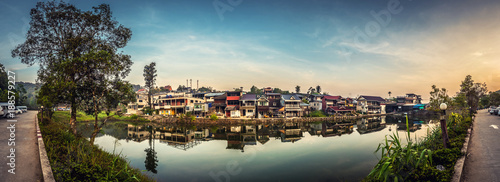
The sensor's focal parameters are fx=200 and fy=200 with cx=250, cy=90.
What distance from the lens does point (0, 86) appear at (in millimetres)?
43875

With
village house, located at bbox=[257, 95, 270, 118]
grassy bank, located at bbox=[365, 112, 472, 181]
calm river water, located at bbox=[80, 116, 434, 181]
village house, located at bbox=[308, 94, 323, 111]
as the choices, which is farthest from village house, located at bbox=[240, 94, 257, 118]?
grassy bank, located at bbox=[365, 112, 472, 181]

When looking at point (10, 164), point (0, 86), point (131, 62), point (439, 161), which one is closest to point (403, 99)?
point (439, 161)

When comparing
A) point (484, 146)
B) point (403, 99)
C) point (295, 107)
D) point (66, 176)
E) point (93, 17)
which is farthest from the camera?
point (403, 99)

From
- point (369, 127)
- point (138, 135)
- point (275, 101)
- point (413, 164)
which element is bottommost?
point (369, 127)

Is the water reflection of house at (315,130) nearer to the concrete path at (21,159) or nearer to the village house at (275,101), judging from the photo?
the village house at (275,101)

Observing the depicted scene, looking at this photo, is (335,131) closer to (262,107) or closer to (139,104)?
(262,107)

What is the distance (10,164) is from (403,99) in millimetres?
95267

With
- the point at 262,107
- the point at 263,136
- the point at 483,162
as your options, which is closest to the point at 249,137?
the point at 263,136

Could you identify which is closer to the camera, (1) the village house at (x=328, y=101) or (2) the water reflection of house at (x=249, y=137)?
(2) the water reflection of house at (x=249, y=137)

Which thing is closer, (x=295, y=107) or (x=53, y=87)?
(x=53, y=87)

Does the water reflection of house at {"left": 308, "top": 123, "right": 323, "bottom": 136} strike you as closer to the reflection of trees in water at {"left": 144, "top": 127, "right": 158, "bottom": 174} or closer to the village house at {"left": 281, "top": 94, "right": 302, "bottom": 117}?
the village house at {"left": 281, "top": 94, "right": 302, "bottom": 117}

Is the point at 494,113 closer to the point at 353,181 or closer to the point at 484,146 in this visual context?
the point at 484,146

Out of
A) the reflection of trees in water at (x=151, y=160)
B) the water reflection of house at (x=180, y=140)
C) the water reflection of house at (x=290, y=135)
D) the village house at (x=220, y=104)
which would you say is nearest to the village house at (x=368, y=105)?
the water reflection of house at (x=290, y=135)

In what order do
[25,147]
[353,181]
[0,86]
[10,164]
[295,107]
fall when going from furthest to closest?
[295,107] → [0,86] → [353,181] → [25,147] → [10,164]
